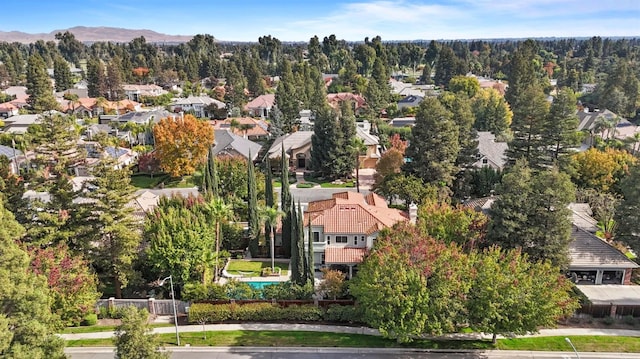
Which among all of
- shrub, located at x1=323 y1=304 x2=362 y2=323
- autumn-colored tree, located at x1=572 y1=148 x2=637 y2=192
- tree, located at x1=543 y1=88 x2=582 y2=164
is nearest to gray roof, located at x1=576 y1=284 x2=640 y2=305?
shrub, located at x1=323 y1=304 x2=362 y2=323

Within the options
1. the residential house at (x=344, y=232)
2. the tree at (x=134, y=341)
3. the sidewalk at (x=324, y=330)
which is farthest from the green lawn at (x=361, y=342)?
the residential house at (x=344, y=232)

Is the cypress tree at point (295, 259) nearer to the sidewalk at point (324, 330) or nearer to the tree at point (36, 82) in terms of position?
the sidewalk at point (324, 330)

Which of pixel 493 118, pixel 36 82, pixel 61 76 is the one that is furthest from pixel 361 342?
pixel 61 76

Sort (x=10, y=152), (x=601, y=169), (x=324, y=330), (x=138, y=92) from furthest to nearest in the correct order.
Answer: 1. (x=138, y=92)
2. (x=10, y=152)
3. (x=601, y=169)
4. (x=324, y=330)

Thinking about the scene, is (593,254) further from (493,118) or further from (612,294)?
(493,118)

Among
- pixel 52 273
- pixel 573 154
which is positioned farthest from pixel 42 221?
pixel 573 154
